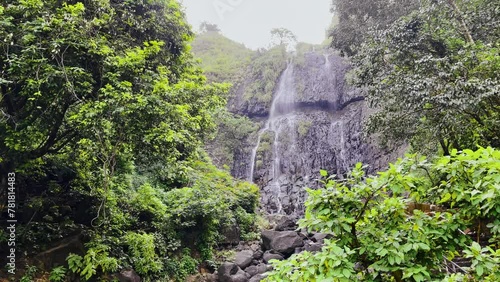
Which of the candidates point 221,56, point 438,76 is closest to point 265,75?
point 221,56

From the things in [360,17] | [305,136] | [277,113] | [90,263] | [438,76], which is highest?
[360,17]

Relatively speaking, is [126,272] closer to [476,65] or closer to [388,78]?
[388,78]

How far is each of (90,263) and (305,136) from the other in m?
19.0

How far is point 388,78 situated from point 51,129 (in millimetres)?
8132

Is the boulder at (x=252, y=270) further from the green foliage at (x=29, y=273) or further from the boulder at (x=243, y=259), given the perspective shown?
the green foliage at (x=29, y=273)

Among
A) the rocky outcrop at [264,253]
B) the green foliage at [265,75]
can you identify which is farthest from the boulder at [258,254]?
the green foliage at [265,75]

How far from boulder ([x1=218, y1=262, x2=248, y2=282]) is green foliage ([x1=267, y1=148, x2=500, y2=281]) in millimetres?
6399

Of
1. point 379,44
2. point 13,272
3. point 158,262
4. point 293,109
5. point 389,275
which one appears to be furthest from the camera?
point 293,109

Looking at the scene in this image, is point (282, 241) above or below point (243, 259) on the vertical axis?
above

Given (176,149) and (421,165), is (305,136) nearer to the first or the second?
(176,149)

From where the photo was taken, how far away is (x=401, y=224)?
96.3 inches

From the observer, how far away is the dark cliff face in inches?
808

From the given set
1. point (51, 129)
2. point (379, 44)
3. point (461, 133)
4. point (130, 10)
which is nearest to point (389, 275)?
point (51, 129)

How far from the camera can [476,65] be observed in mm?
7203
